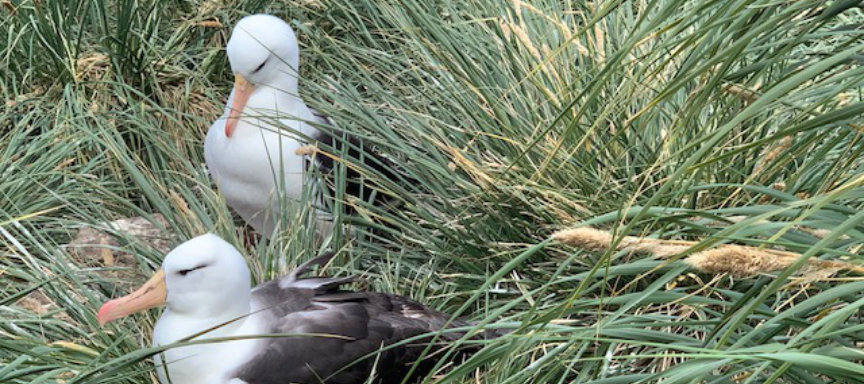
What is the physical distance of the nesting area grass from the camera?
1954mm

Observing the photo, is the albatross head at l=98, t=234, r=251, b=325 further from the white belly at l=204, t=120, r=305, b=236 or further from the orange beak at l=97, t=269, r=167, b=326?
the white belly at l=204, t=120, r=305, b=236

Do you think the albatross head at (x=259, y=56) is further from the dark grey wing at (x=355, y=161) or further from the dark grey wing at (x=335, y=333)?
the dark grey wing at (x=335, y=333)

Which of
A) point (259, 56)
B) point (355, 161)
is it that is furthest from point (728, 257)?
point (259, 56)

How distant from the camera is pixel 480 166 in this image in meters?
3.01

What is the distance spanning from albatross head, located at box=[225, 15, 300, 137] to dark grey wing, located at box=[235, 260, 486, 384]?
0.93m

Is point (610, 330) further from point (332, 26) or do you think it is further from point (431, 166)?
point (332, 26)

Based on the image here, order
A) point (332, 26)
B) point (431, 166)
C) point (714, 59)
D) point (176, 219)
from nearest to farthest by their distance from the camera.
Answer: point (714, 59) < point (431, 166) < point (176, 219) < point (332, 26)

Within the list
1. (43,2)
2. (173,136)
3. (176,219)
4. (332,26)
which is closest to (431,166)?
(176,219)

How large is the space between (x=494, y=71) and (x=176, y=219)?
36.0 inches

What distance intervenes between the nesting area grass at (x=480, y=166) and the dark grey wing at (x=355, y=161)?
0.04 metres

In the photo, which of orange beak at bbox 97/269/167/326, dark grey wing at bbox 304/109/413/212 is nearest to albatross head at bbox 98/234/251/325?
orange beak at bbox 97/269/167/326

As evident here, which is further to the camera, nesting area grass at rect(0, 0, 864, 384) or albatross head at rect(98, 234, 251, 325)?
albatross head at rect(98, 234, 251, 325)

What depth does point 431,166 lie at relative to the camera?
10.2 ft

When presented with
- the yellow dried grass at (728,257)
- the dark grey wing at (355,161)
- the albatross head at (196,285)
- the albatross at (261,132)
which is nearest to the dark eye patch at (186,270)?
the albatross head at (196,285)
